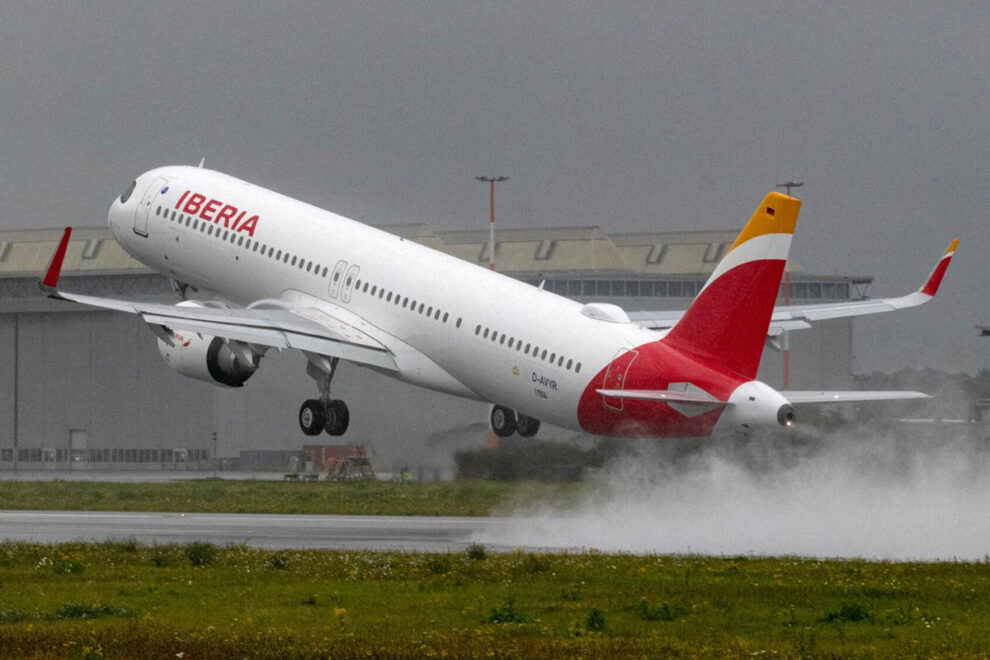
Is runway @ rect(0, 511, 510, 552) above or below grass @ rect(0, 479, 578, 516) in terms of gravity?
below

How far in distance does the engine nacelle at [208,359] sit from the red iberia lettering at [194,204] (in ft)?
18.5

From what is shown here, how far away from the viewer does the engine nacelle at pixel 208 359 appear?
53031 mm

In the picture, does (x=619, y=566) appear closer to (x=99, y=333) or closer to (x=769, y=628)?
(x=769, y=628)

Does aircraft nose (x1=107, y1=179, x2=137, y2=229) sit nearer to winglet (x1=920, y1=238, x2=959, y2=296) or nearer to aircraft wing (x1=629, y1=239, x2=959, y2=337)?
aircraft wing (x1=629, y1=239, x2=959, y2=337)

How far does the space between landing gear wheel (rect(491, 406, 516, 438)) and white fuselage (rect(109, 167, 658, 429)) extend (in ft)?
5.48

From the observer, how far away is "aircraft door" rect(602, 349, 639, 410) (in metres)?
44.2

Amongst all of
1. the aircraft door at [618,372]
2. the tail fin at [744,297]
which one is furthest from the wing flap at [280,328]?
the tail fin at [744,297]

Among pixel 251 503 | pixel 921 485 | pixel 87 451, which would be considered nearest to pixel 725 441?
pixel 921 485

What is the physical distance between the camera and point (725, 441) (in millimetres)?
50656

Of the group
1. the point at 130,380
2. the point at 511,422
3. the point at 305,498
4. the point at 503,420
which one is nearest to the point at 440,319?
the point at 503,420

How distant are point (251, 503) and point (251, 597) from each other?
106ft

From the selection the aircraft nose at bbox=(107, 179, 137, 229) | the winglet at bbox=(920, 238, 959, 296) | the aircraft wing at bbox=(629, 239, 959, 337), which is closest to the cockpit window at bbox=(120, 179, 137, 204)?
the aircraft nose at bbox=(107, 179, 137, 229)

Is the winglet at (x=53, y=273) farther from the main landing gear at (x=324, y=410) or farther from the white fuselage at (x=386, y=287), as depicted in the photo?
the white fuselage at (x=386, y=287)

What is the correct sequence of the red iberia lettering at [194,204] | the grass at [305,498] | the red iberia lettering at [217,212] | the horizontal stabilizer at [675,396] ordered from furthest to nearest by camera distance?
1. the red iberia lettering at [194,204]
2. the red iberia lettering at [217,212]
3. the grass at [305,498]
4. the horizontal stabilizer at [675,396]
